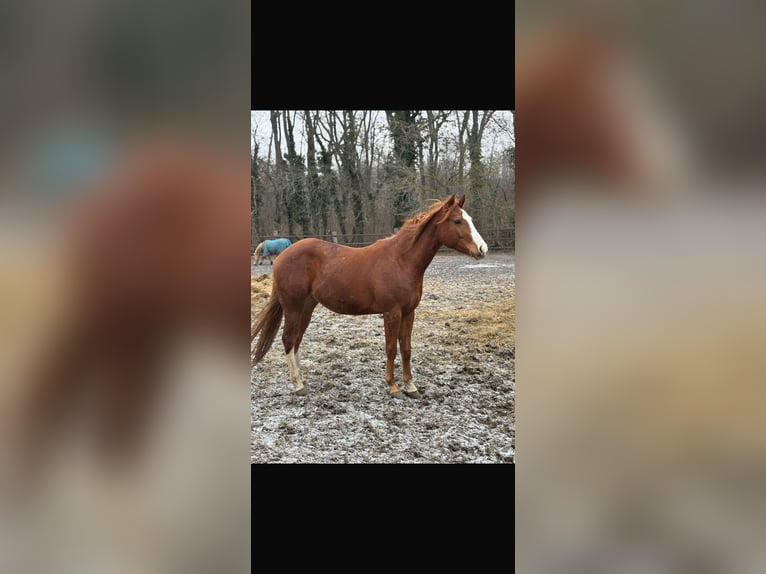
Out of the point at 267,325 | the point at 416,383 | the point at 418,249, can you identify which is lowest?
the point at 416,383

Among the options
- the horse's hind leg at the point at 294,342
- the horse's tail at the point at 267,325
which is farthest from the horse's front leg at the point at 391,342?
the horse's tail at the point at 267,325

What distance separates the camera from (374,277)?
10.5 feet

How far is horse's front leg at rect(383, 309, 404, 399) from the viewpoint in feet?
10.5

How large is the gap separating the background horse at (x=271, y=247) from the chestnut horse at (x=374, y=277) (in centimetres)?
25

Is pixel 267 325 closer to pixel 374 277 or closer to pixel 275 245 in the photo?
pixel 275 245

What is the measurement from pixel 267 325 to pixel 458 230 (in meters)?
1.53
